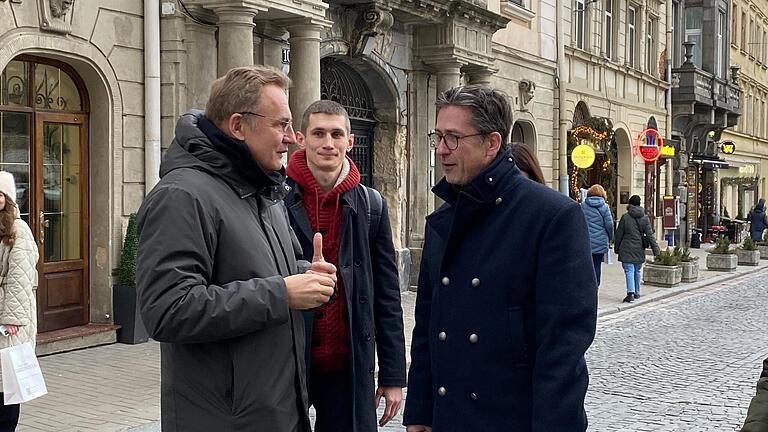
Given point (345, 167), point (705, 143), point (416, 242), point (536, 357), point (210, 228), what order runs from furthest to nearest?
1. point (705, 143)
2. point (416, 242)
3. point (345, 167)
4. point (536, 357)
5. point (210, 228)

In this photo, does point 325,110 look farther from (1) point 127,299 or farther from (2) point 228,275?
(1) point 127,299

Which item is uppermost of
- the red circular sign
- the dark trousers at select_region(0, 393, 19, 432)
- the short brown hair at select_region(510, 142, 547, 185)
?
the red circular sign

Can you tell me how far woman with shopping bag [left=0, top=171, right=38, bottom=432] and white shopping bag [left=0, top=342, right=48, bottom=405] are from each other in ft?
0.32

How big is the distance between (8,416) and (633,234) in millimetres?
12238

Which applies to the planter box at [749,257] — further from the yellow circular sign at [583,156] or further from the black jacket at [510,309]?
the black jacket at [510,309]

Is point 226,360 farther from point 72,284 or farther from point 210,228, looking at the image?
point 72,284

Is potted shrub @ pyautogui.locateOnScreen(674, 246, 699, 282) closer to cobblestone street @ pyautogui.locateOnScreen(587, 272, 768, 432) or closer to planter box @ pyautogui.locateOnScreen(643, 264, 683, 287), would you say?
planter box @ pyautogui.locateOnScreen(643, 264, 683, 287)

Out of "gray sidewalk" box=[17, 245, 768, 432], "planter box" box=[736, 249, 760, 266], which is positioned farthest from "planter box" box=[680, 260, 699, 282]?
"gray sidewalk" box=[17, 245, 768, 432]

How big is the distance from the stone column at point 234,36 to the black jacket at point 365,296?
262 inches

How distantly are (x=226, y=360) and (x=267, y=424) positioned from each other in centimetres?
23

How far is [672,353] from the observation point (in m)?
10.5

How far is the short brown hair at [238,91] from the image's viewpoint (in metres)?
2.98

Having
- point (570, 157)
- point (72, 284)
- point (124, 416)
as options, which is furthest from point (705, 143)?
point (124, 416)

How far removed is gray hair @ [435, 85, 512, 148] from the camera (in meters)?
3.25
